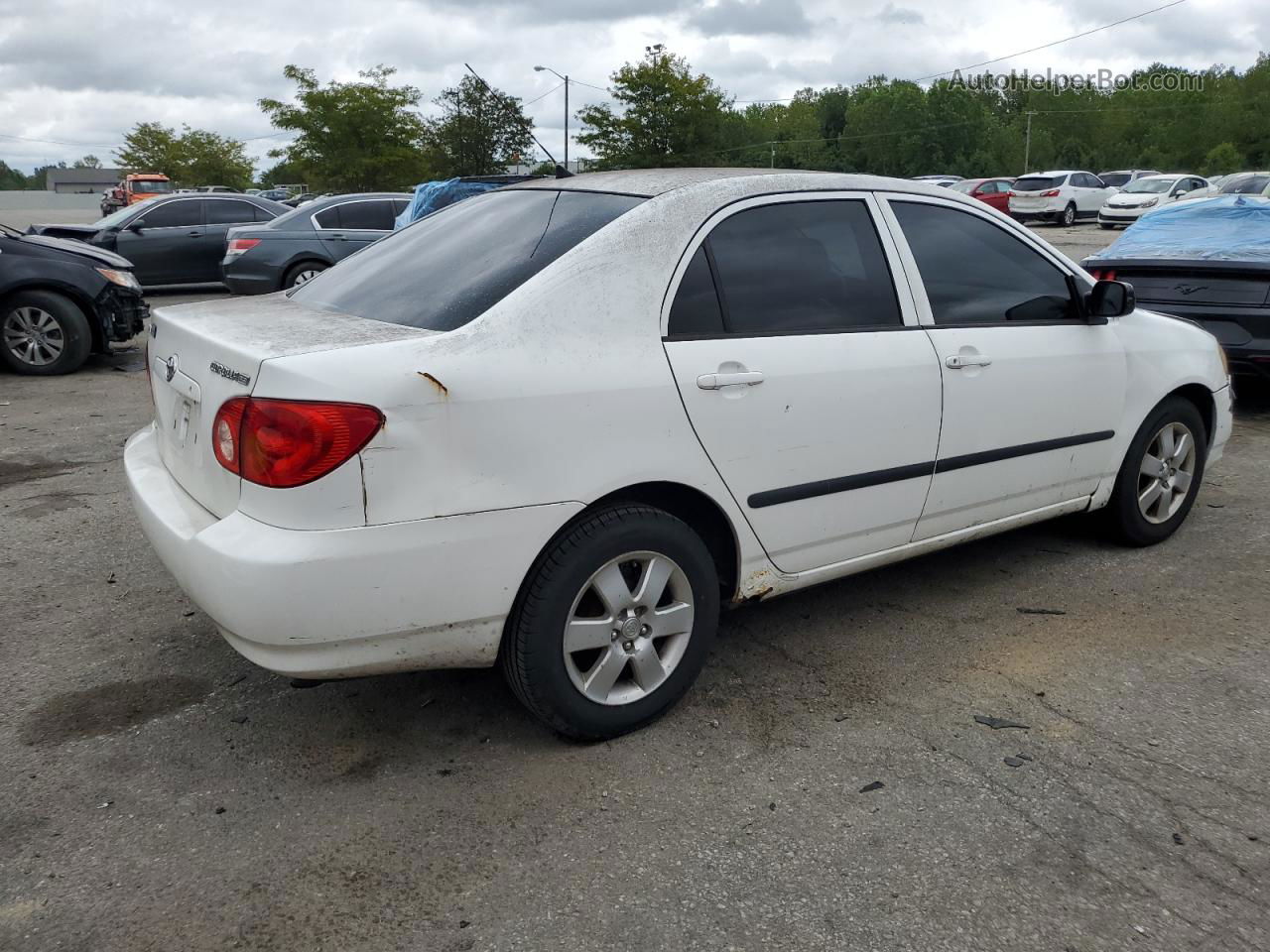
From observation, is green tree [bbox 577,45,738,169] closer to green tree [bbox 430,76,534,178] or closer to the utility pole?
green tree [bbox 430,76,534,178]

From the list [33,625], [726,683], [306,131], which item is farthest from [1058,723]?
[306,131]

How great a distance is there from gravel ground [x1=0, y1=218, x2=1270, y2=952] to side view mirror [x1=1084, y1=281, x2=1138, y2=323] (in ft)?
3.58

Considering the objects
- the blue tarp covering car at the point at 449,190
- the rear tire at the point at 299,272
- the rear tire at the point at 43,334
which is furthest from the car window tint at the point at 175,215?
the rear tire at the point at 43,334

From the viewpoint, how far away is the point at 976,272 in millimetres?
4012

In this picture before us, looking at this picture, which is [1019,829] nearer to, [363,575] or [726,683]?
[726,683]

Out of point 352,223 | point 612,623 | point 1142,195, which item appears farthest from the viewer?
point 1142,195

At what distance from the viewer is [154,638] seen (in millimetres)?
3883

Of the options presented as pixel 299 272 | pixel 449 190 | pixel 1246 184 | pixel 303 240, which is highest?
pixel 1246 184

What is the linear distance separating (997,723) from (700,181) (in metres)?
1.89

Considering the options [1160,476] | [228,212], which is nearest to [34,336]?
[228,212]

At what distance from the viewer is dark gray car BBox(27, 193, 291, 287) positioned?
49.2 ft

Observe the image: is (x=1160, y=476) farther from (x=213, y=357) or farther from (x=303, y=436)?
(x=213, y=357)

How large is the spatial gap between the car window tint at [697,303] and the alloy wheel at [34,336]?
7.99 metres

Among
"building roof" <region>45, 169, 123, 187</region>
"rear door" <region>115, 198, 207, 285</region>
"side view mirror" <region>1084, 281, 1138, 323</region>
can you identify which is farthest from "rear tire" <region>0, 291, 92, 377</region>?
"building roof" <region>45, 169, 123, 187</region>
